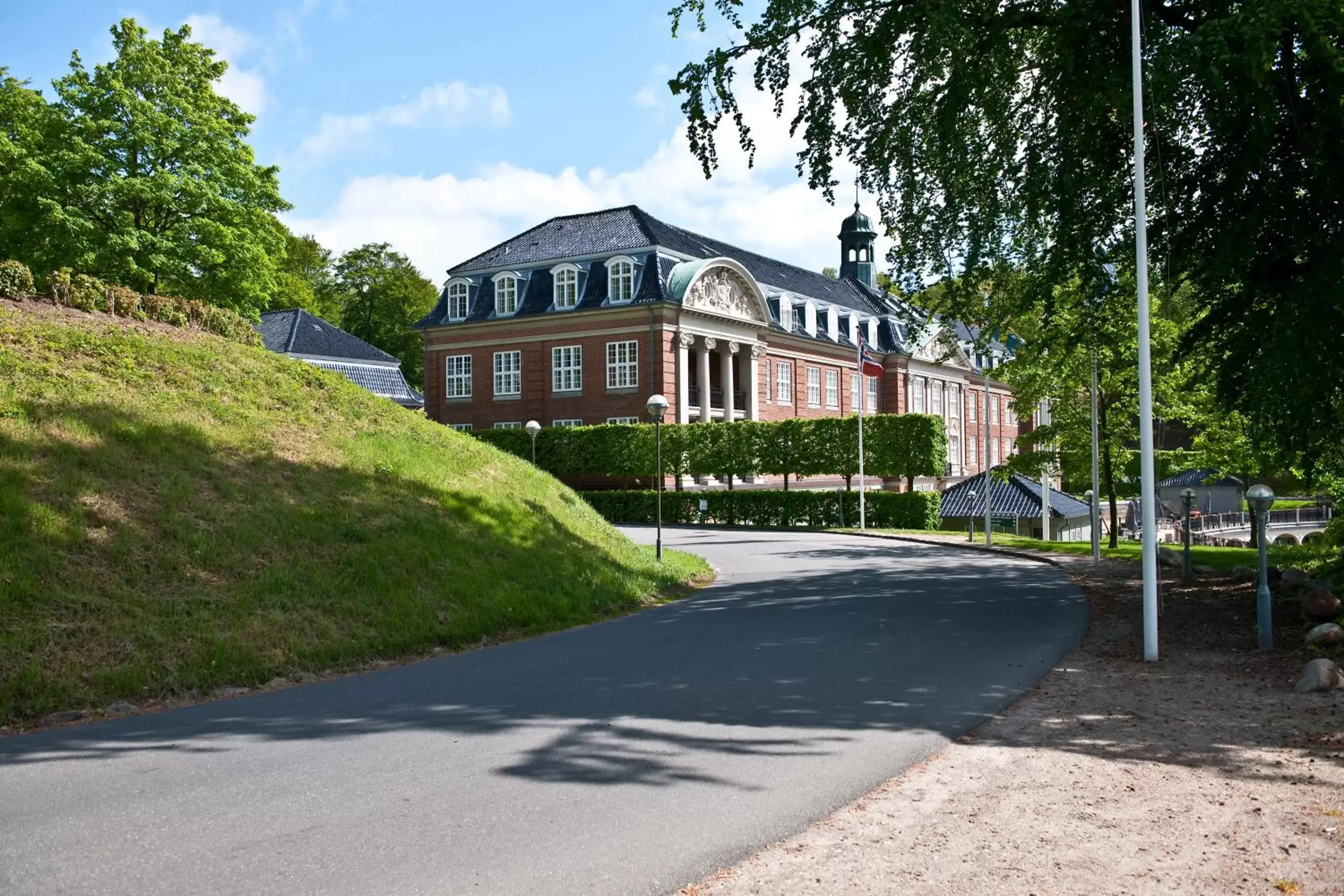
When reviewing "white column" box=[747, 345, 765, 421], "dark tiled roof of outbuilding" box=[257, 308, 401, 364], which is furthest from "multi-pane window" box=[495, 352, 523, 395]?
"white column" box=[747, 345, 765, 421]

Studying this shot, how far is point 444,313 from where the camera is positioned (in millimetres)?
55188

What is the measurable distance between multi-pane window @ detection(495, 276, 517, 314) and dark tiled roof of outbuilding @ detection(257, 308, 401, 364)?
5.95 metres

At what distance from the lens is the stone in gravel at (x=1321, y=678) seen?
854 centimetres

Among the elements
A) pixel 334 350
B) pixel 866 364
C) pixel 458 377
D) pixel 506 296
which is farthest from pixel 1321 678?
pixel 458 377

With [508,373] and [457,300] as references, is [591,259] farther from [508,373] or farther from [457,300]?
[457,300]

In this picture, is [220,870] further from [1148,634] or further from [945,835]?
[1148,634]

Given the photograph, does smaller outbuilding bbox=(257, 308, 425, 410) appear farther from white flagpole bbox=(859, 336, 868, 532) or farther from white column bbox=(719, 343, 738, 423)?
white flagpole bbox=(859, 336, 868, 532)

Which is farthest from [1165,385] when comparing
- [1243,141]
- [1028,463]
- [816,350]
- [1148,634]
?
[816,350]

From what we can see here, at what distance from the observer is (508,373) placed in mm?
53344

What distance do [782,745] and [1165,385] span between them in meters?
23.4

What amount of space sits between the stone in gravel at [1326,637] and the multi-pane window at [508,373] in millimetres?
44783

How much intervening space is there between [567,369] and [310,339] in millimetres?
11993

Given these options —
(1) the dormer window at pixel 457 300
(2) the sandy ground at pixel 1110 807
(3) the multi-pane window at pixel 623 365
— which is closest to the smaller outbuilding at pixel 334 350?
(1) the dormer window at pixel 457 300

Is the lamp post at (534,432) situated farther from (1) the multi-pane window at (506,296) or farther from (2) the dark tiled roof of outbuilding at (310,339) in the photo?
(2) the dark tiled roof of outbuilding at (310,339)
